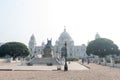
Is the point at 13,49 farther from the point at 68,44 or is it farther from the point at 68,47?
the point at 68,47

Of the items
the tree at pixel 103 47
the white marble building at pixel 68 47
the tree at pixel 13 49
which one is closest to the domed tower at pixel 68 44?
the white marble building at pixel 68 47

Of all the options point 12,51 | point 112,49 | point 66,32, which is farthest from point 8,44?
point 66,32

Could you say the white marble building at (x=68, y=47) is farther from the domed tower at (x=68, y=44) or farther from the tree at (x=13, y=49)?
the tree at (x=13, y=49)

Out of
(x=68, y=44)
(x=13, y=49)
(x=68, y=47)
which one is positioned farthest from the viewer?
(x=68, y=47)

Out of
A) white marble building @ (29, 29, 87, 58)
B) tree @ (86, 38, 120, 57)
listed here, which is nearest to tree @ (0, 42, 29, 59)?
tree @ (86, 38, 120, 57)

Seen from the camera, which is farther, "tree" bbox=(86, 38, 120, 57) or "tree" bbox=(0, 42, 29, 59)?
"tree" bbox=(86, 38, 120, 57)

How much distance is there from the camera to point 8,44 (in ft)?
321

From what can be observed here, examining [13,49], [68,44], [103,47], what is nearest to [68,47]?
[68,44]

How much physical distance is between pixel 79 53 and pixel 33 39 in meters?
44.0

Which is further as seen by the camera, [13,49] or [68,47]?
[68,47]

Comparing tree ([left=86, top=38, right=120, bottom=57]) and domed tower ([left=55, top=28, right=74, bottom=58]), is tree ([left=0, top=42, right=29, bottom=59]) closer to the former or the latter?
tree ([left=86, top=38, right=120, bottom=57])

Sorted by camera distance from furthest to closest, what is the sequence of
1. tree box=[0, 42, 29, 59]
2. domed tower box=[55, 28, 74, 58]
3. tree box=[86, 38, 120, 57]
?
domed tower box=[55, 28, 74, 58] → tree box=[86, 38, 120, 57] → tree box=[0, 42, 29, 59]

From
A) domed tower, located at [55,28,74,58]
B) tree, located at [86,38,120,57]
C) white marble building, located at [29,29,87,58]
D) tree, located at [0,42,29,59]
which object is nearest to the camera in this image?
tree, located at [0,42,29,59]

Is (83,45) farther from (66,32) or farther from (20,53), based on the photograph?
(20,53)
